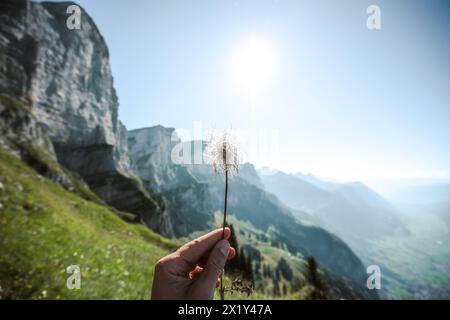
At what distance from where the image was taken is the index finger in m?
3.34

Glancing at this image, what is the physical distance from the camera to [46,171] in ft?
236

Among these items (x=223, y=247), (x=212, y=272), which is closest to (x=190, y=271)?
(x=212, y=272)

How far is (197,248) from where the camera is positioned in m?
3.37

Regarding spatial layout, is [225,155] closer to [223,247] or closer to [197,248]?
[223,247]

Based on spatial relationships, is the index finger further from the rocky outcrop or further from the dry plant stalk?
the rocky outcrop

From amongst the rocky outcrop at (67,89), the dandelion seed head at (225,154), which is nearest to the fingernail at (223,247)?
Answer: the dandelion seed head at (225,154)

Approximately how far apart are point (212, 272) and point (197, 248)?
1.64 ft

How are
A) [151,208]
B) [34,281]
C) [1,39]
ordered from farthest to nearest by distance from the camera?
[151,208], [1,39], [34,281]

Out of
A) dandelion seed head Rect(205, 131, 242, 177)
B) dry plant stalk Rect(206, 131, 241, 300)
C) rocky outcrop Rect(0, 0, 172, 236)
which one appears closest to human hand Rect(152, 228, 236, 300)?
dry plant stalk Rect(206, 131, 241, 300)

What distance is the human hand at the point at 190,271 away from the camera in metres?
2.92

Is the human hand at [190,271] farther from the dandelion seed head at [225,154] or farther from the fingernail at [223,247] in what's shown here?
the dandelion seed head at [225,154]

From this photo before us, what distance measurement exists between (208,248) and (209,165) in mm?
1191
